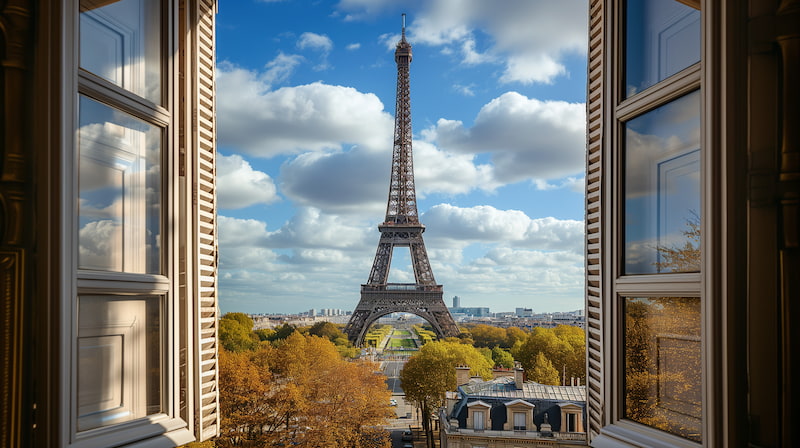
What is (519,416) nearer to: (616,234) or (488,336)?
(616,234)

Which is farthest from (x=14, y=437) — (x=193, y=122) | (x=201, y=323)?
(x=193, y=122)

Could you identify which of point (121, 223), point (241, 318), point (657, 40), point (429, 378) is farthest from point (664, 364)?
point (241, 318)

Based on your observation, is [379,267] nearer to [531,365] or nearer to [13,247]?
[531,365]

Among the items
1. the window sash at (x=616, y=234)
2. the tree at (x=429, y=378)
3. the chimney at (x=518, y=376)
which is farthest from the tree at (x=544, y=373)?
the window sash at (x=616, y=234)

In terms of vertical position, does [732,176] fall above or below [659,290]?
above

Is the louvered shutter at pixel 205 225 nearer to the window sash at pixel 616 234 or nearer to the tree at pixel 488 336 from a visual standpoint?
the window sash at pixel 616 234
